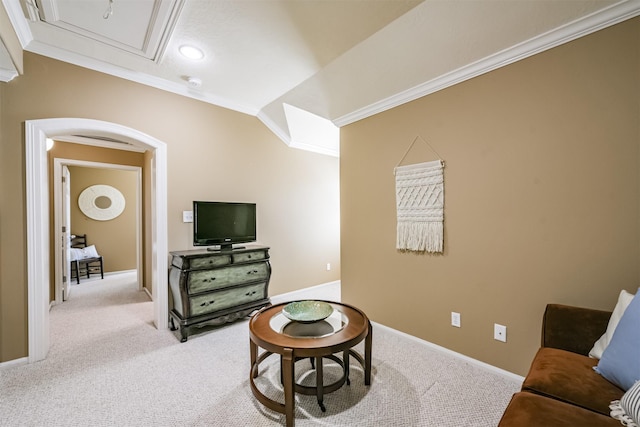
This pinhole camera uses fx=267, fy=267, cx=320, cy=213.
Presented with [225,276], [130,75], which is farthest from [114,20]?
[225,276]

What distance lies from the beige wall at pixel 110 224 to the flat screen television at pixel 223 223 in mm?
3319

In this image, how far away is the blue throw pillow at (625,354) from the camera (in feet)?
3.64

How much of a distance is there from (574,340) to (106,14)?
369 centimetres

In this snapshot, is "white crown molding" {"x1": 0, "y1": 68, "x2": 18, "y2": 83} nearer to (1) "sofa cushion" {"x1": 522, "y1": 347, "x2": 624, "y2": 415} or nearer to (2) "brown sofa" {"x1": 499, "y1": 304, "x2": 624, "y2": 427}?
(2) "brown sofa" {"x1": 499, "y1": 304, "x2": 624, "y2": 427}

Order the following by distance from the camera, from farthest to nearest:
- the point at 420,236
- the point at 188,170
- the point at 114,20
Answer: the point at 188,170
the point at 420,236
the point at 114,20

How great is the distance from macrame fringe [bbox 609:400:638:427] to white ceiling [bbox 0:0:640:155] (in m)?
2.05

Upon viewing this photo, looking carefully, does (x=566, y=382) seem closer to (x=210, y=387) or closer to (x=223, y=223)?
(x=210, y=387)

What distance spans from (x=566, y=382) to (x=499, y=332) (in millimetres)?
885

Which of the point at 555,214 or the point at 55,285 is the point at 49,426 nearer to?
the point at 55,285

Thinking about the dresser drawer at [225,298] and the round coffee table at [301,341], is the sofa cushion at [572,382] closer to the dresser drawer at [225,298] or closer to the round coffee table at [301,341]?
the round coffee table at [301,341]

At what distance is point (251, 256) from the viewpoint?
3.11 metres

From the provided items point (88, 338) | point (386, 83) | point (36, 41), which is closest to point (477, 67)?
point (386, 83)

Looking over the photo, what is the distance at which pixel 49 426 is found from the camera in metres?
1.55

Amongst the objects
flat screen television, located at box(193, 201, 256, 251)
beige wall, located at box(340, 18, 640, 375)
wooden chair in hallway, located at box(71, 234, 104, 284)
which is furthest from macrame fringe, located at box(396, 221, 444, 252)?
wooden chair in hallway, located at box(71, 234, 104, 284)
